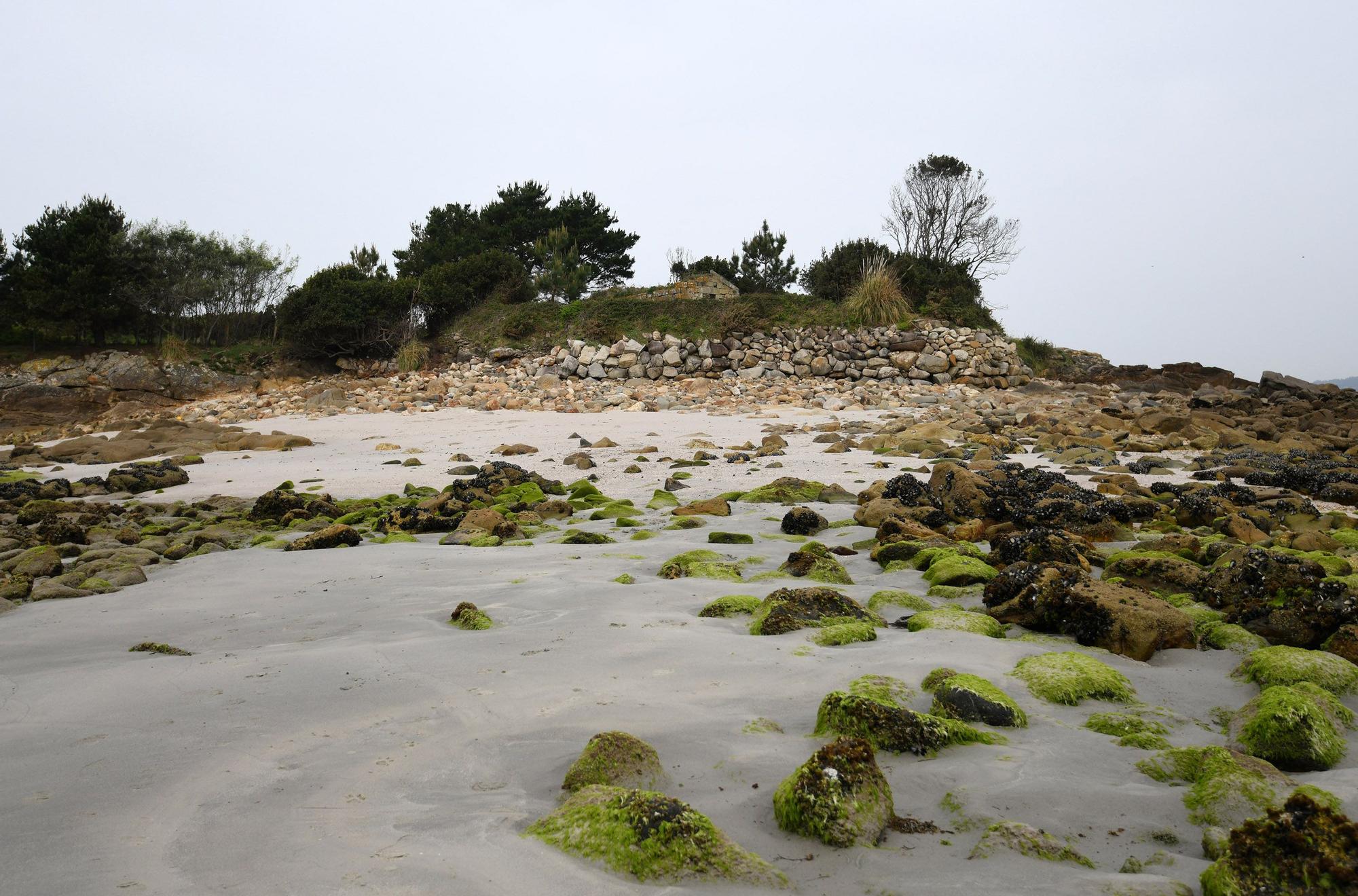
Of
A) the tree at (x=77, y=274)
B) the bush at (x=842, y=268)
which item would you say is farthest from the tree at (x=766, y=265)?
the tree at (x=77, y=274)

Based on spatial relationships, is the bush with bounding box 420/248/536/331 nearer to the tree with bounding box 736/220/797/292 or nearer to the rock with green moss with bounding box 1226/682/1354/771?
the tree with bounding box 736/220/797/292

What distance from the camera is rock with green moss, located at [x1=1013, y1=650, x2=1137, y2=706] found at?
2594 millimetres

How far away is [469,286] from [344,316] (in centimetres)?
377

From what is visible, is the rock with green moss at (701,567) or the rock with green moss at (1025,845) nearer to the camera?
the rock with green moss at (1025,845)

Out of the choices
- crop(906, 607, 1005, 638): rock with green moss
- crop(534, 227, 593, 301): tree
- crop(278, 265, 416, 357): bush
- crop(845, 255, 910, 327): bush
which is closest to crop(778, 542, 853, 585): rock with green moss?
crop(906, 607, 1005, 638): rock with green moss

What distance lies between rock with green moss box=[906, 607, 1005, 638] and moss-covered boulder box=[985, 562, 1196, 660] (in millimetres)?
154

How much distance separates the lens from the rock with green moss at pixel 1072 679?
2594 millimetres

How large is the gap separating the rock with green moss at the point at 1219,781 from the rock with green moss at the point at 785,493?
4607mm

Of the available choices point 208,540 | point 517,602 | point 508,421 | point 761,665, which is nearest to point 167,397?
point 508,421

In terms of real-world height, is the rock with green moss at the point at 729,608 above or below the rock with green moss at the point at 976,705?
below

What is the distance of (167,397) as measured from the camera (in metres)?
20.8

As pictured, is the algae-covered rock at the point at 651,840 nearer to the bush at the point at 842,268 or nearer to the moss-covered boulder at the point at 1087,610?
the moss-covered boulder at the point at 1087,610

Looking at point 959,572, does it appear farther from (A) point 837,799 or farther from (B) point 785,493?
(B) point 785,493

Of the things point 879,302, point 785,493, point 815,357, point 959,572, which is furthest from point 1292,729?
point 879,302
